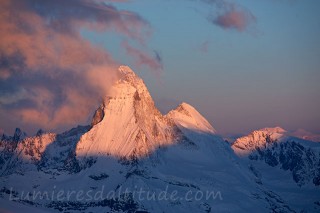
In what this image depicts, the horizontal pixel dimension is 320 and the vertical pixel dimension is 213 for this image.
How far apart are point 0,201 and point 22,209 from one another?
1530mm

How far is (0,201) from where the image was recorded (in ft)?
122

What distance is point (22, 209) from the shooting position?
1492 inches
